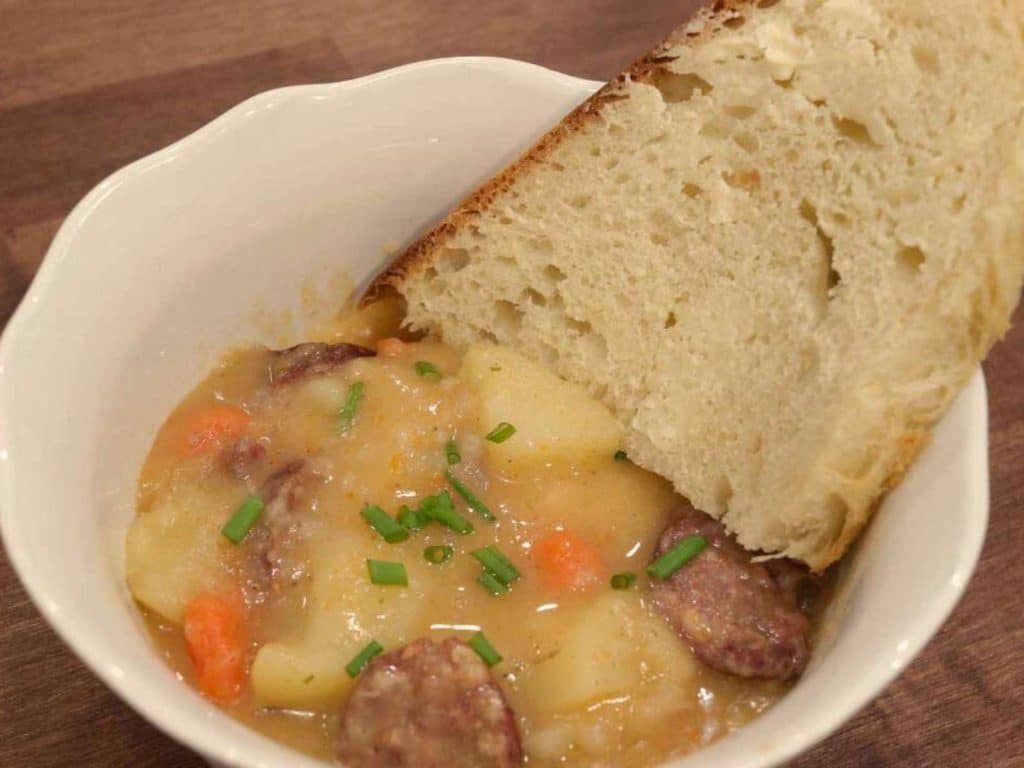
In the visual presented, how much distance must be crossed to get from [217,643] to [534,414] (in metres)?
0.74

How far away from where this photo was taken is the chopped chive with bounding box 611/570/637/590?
1.86 m

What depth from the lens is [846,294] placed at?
68.8 inches

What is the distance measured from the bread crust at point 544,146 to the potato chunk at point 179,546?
66 centimetres

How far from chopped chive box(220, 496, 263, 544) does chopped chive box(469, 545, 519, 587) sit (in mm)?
411

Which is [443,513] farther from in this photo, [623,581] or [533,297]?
[533,297]

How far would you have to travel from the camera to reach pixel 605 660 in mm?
1722

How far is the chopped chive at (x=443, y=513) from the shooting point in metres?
1.89

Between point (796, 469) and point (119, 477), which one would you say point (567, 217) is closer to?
point (796, 469)

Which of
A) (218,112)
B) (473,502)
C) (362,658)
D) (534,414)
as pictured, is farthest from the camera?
(218,112)

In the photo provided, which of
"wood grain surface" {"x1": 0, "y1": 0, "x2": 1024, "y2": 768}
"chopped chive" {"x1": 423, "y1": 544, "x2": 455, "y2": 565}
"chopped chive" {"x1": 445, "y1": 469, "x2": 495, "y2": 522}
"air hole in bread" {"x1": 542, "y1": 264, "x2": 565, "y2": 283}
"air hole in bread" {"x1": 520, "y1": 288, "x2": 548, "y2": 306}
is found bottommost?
"wood grain surface" {"x1": 0, "y1": 0, "x2": 1024, "y2": 768}

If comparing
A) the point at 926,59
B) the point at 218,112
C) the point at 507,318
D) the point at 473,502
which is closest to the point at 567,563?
the point at 473,502

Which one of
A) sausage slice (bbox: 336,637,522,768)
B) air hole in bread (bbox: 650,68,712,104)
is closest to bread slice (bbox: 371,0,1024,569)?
air hole in bread (bbox: 650,68,712,104)

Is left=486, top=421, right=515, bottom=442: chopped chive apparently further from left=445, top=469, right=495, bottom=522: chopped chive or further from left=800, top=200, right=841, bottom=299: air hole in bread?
left=800, top=200, right=841, bottom=299: air hole in bread

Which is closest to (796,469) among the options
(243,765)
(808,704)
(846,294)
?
(846,294)
